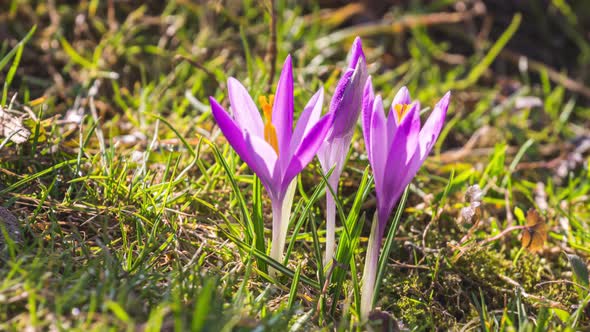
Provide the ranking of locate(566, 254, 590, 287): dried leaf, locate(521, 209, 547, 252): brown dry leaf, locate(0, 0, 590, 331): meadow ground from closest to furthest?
locate(0, 0, 590, 331): meadow ground
locate(566, 254, 590, 287): dried leaf
locate(521, 209, 547, 252): brown dry leaf

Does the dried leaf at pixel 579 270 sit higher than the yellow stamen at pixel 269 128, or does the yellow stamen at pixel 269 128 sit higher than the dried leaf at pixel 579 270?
the yellow stamen at pixel 269 128

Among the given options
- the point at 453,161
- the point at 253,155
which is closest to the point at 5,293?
the point at 253,155

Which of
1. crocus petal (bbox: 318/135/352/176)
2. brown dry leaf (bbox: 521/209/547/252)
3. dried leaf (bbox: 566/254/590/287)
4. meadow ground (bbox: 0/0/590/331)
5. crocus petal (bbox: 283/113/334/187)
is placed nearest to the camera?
crocus petal (bbox: 283/113/334/187)

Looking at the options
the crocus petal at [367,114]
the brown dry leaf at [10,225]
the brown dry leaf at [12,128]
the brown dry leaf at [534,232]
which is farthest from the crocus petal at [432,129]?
the brown dry leaf at [12,128]

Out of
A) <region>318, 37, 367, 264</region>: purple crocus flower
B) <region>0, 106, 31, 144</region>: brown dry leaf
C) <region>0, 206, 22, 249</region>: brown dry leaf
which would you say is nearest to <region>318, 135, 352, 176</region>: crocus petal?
<region>318, 37, 367, 264</region>: purple crocus flower

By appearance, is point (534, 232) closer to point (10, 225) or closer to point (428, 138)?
point (428, 138)

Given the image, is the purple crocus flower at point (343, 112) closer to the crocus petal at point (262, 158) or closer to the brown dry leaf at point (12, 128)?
the crocus petal at point (262, 158)

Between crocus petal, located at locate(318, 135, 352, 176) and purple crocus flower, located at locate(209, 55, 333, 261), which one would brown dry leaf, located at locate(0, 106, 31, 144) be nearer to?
purple crocus flower, located at locate(209, 55, 333, 261)
